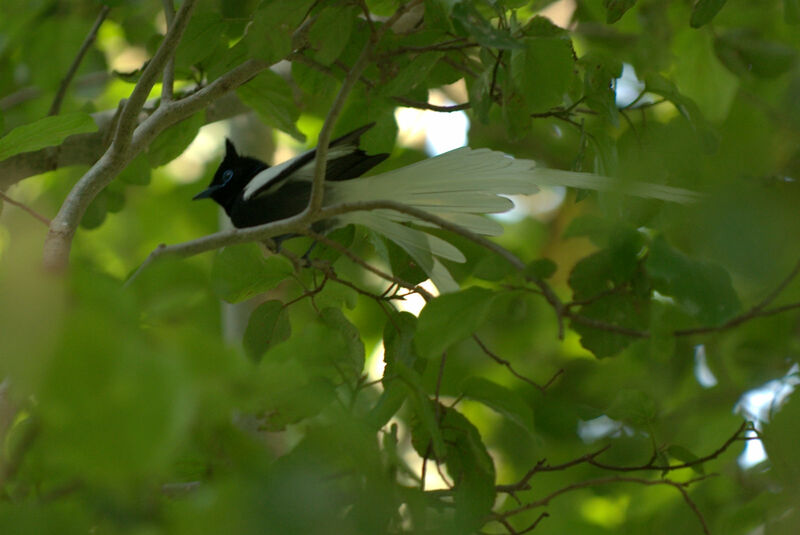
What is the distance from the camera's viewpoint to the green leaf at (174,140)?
A: 5.70ft

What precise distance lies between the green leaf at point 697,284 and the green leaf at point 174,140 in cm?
105

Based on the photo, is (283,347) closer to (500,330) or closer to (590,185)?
(590,185)

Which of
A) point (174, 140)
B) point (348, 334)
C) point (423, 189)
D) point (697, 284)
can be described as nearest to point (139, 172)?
point (174, 140)

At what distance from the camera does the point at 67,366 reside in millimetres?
587

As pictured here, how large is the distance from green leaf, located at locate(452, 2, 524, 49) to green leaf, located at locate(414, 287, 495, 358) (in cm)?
35

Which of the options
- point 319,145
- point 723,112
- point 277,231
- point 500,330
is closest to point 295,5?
point 319,145

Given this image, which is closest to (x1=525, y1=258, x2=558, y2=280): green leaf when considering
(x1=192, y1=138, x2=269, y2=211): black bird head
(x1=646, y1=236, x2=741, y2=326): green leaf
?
(x1=646, y1=236, x2=741, y2=326): green leaf

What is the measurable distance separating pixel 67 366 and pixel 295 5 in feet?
2.80

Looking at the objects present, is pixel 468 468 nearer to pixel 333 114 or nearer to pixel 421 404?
pixel 421 404

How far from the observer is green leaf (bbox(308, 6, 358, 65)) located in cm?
131

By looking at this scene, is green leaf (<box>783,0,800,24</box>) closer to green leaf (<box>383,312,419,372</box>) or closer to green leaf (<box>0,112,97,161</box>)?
green leaf (<box>383,312,419,372</box>)

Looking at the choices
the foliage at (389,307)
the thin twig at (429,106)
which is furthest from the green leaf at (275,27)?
the thin twig at (429,106)

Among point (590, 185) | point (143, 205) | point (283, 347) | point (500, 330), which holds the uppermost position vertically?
point (283, 347)

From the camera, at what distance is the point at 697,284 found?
3.51 feet
